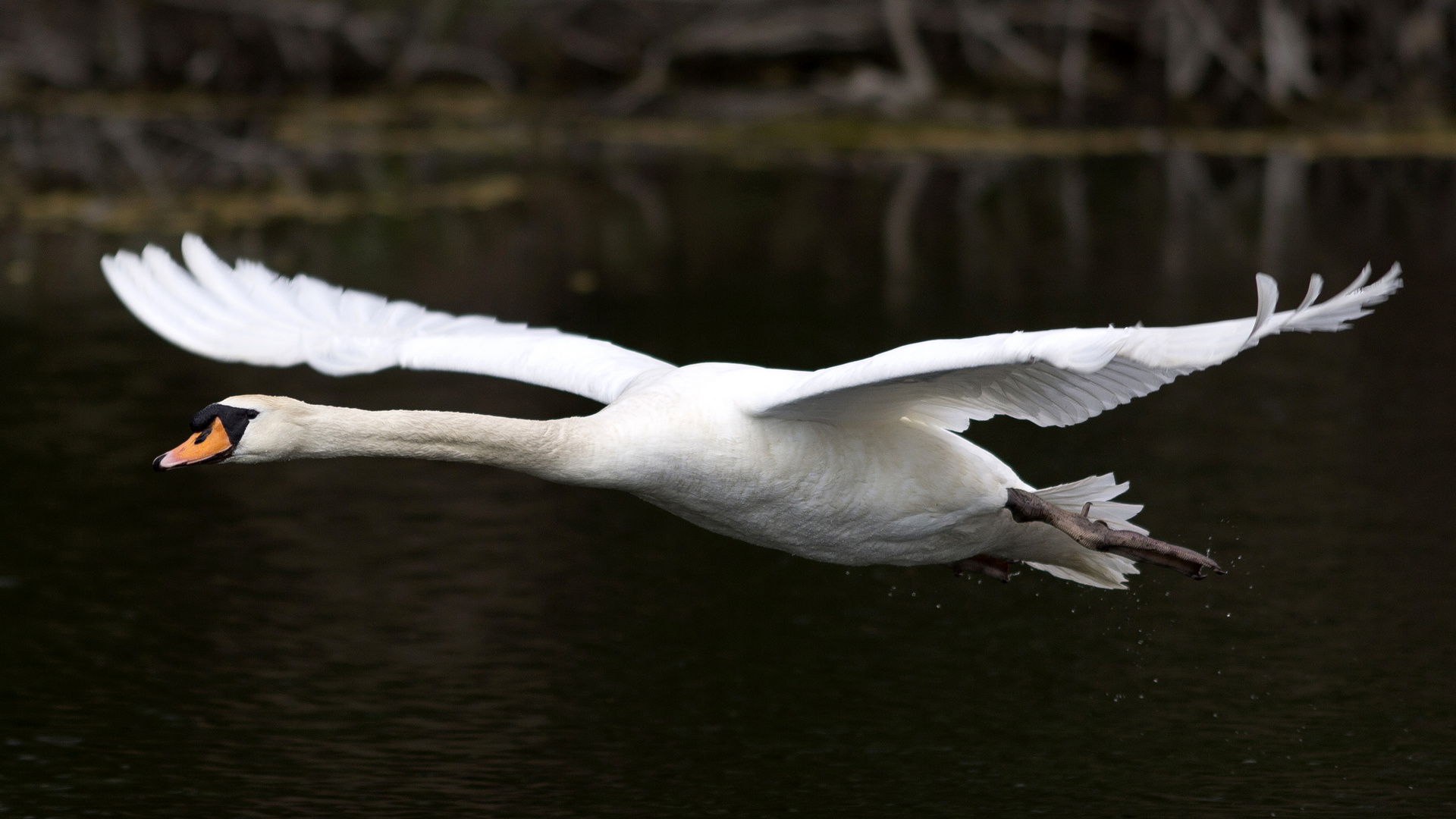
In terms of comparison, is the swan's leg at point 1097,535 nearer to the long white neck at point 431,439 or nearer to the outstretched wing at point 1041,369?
the outstretched wing at point 1041,369

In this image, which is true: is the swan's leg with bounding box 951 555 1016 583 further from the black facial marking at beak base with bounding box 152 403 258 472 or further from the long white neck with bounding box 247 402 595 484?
the black facial marking at beak base with bounding box 152 403 258 472

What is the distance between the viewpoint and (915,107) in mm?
28328

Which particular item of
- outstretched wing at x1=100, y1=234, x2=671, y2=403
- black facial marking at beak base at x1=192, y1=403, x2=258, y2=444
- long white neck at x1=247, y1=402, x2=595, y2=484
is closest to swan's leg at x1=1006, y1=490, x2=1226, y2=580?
outstretched wing at x1=100, y1=234, x2=671, y2=403

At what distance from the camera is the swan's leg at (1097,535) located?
701cm

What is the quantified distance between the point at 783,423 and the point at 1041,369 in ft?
3.04

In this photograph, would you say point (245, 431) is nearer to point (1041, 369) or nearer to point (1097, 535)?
point (1041, 369)

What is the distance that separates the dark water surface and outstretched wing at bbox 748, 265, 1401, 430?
64.1 inches

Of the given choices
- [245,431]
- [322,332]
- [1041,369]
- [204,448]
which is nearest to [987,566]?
[1041,369]

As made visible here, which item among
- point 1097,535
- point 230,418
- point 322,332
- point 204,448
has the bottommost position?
point 1097,535

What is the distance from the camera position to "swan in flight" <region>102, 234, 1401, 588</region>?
5871mm

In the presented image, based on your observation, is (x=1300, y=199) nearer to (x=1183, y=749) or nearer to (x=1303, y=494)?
(x=1303, y=494)

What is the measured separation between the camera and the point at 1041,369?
6.25 metres

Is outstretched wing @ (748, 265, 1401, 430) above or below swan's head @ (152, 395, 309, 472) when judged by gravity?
above

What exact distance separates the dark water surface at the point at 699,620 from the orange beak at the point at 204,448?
174 cm
